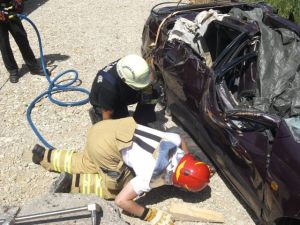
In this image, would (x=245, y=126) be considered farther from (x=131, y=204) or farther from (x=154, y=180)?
(x=131, y=204)

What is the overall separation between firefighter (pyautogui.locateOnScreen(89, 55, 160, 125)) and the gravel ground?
756mm

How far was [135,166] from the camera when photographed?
358 cm

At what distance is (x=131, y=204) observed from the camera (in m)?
3.57

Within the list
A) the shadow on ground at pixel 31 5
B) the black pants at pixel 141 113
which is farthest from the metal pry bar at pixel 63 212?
the shadow on ground at pixel 31 5

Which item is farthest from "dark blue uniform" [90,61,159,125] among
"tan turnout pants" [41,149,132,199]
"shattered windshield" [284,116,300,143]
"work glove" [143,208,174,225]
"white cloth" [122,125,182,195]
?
"shattered windshield" [284,116,300,143]

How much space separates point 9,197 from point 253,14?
3380 millimetres

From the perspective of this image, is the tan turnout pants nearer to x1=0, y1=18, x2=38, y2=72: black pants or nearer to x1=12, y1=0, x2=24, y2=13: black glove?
x1=0, y1=18, x2=38, y2=72: black pants

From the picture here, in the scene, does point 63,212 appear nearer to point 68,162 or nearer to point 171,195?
point 68,162

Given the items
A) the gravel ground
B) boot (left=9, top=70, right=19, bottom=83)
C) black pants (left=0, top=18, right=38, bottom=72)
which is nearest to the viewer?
the gravel ground

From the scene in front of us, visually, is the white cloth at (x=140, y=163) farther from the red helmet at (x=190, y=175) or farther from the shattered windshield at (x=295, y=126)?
the shattered windshield at (x=295, y=126)

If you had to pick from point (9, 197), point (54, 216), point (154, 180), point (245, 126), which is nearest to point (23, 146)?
point (9, 197)

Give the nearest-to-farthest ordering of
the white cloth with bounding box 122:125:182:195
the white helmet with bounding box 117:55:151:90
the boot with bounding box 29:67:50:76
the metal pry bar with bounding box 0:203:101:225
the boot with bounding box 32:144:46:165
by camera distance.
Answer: the metal pry bar with bounding box 0:203:101:225 < the white cloth with bounding box 122:125:182:195 < the white helmet with bounding box 117:55:151:90 < the boot with bounding box 32:144:46:165 < the boot with bounding box 29:67:50:76

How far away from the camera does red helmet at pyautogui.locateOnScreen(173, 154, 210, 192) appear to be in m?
3.56

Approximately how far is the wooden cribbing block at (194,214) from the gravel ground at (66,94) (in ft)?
0.39
